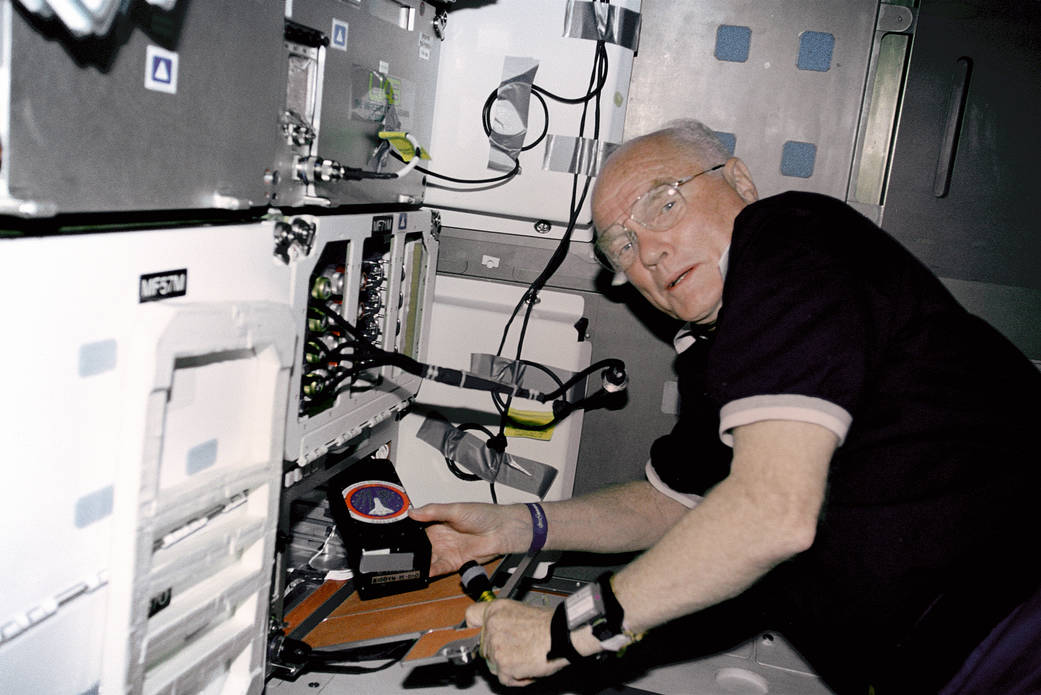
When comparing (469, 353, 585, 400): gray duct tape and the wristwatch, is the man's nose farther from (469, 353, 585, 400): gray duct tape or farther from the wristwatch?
the wristwatch

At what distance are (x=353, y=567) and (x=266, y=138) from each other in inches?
36.2

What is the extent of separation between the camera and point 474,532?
209 cm

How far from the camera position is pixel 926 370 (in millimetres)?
1483

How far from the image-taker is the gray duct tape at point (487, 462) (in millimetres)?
2355

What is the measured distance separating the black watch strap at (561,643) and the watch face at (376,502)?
0.46m

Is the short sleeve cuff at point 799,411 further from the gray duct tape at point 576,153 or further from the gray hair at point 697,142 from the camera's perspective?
the gray duct tape at point 576,153

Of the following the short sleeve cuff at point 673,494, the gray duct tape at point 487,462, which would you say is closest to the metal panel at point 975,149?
the short sleeve cuff at point 673,494

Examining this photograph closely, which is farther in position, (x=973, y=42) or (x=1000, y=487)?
(x=973, y=42)

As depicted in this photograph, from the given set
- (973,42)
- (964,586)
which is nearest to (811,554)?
(964,586)

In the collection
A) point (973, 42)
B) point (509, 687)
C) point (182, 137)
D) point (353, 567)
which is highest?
point (973, 42)

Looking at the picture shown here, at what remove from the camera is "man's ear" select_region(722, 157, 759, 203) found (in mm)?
1858

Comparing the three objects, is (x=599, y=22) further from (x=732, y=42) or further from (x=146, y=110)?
(x=146, y=110)

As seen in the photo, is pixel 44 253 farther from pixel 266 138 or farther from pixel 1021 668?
pixel 1021 668

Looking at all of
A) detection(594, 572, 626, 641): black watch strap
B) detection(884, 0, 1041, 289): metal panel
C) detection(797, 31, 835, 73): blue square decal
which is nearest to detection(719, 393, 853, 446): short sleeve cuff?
detection(594, 572, 626, 641): black watch strap
